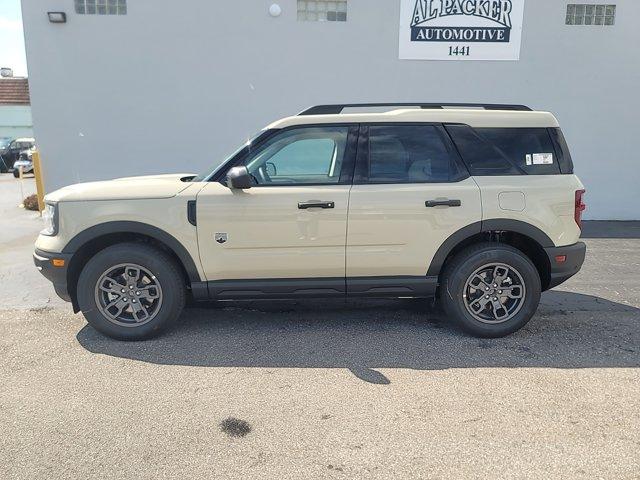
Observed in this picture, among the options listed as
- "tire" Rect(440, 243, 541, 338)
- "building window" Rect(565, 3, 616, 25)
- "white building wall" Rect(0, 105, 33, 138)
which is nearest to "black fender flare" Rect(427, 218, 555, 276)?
"tire" Rect(440, 243, 541, 338)

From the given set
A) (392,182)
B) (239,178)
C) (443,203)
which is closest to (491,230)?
(443,203)

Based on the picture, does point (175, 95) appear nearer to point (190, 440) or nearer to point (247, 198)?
point (247, 198)

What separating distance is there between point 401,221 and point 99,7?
748 centimetres

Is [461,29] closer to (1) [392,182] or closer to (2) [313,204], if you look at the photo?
(1) [392,182]

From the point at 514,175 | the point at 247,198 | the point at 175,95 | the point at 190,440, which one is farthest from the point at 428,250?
the point at 175,95

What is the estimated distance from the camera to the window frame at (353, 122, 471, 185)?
4207mm

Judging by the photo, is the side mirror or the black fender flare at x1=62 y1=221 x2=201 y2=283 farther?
the black fender flare at x1=62 y1=221 x2=201 y2=283

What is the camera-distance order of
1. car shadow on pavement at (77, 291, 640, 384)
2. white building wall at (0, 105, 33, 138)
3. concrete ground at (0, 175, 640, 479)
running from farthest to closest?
white building wall at (0, 105, 33, 138) → car shadow on pavement at (77, 291, 640, 384) → concrete ground at (0, 175, 640, 479)

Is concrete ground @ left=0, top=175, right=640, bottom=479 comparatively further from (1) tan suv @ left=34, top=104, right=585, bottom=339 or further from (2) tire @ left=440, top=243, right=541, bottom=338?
(1) tan suv @ left=34, top=104, right=585, bottom=339

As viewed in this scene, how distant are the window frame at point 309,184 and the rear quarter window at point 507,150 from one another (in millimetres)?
837

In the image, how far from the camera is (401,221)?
414 centimetres

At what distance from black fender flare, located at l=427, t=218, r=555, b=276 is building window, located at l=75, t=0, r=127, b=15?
7430 mm

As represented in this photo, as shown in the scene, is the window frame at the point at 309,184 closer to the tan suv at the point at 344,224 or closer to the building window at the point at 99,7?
the tan suv at the point at 344,224

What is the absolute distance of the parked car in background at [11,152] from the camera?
21.3 metres
